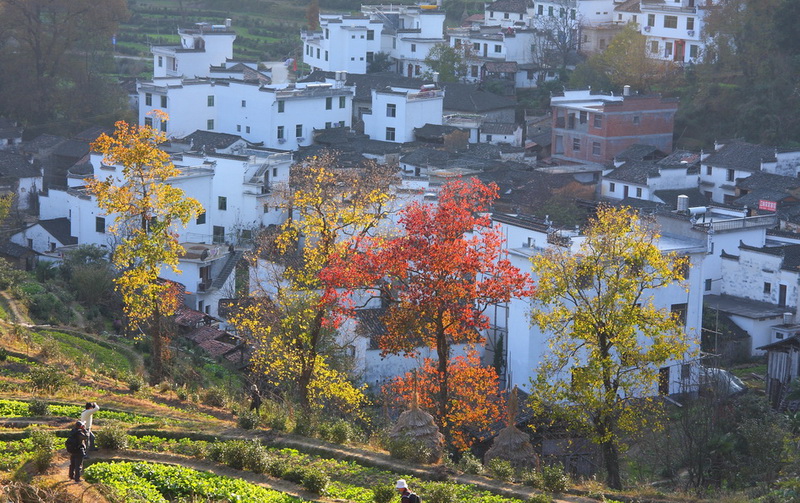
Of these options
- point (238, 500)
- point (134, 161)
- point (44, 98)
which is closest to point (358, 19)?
point (44, 98)

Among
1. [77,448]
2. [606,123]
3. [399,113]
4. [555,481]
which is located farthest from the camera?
[399,113]

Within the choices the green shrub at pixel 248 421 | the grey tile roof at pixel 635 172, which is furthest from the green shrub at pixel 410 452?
the grey tile roof at pixel 635 172

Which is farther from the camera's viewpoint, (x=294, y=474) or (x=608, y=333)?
(x=608, y=333)

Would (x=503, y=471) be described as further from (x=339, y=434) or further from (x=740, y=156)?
(x=740, y=156)

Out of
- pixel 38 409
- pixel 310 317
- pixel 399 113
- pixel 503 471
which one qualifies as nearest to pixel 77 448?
pixel 38 409

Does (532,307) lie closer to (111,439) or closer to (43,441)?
(111,439)

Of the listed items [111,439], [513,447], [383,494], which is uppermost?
[111,439]

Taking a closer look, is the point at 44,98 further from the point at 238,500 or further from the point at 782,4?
the point at 238,500

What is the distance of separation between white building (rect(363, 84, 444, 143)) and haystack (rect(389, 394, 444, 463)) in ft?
122

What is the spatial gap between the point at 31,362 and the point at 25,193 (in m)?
27.2

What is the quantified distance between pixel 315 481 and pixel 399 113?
136 feet

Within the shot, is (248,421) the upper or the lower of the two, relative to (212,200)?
upper

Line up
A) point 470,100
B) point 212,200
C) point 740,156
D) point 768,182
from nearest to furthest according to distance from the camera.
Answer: point 212,200, point 768,182, point 740,156, point 470,100

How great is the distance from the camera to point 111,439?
18812mm
